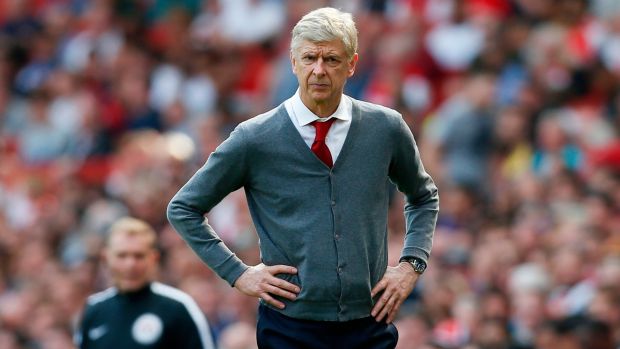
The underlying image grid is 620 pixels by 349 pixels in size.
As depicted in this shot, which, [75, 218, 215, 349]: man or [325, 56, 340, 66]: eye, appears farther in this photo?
[75, 218, 215, 349]: man

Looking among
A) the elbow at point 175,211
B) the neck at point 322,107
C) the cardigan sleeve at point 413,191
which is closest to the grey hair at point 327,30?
the neck at point 322,107

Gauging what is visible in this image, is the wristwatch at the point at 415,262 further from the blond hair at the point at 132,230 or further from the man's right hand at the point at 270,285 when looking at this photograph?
the blond hair at the point at 132,230

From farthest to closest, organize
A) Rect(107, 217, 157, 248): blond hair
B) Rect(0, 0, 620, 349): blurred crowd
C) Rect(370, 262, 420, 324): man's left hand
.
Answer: Rect(0, 0, 620, 349): blurred crowd
Rect(107, 217, 157, 248): blond hair
Rect(370, 262, 420, 324): man's left hand

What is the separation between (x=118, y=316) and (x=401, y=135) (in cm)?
260

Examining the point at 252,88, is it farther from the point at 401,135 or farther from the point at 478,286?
the point at 401,135

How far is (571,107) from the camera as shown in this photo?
1190 centimetres

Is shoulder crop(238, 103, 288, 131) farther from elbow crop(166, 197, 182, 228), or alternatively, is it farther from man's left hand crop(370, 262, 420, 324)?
man's left hand crop(370, 262, 420, 324)

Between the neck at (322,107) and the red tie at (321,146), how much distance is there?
0.04m

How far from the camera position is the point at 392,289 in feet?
19.5

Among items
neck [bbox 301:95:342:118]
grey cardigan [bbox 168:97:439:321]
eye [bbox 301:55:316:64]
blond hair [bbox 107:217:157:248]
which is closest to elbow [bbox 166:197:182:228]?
grey cardigan [bbox 168:97:439:321]

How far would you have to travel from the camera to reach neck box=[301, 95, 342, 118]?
5852 mm

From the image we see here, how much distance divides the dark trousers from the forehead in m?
1.03

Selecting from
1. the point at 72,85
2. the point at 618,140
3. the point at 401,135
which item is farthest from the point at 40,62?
the point at 401,135

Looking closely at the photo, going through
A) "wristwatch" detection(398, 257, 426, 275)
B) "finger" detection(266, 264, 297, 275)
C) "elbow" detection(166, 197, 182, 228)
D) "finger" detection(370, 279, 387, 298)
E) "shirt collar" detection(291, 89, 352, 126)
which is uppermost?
"shirt collar" detection(291, 89, 352, 126)
